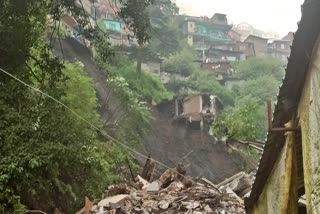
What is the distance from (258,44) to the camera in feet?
189

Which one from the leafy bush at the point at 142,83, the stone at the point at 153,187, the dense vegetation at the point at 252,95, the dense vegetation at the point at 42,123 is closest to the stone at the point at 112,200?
the dense vegetation at the point at 42,123

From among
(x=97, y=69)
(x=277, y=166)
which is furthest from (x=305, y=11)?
(x=97, y=69)

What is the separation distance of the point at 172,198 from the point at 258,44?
4877 centimetres

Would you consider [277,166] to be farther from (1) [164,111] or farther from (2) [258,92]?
(2) [258,92]

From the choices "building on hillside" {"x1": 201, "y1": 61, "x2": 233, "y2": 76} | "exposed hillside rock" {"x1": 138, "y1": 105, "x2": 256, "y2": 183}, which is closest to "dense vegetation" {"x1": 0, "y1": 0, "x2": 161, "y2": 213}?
"exposed hillside rock" {"x1": 138, "y1": 105, "x2": 256, "y2": 183}

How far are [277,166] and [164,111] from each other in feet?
109

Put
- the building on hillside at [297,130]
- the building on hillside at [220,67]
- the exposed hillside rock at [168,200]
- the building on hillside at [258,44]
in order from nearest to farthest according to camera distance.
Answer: the building on hillside at [297,130]
the exposed hillside rock at [168,200]
the building on hillside at [220,67]
the building on hillside at [258,44]

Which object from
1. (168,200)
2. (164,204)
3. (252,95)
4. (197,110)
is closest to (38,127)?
(164,204)

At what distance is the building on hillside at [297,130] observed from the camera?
338 cm

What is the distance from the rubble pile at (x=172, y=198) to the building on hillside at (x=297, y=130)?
6.63 m

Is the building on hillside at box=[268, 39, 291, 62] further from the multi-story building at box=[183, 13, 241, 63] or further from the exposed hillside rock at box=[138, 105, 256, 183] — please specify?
the exposed hillside rock at box=[138, 105, 256, 183]

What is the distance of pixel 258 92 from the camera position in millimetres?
39969

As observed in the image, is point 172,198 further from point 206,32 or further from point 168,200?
point 206,32

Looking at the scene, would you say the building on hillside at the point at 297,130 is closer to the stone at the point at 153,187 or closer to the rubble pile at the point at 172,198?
the rubble pile at the point at 172,198
